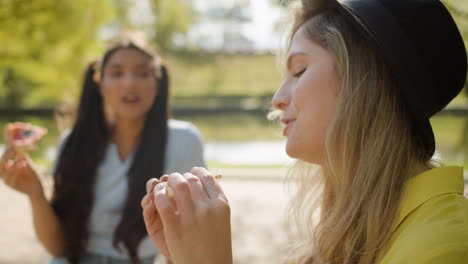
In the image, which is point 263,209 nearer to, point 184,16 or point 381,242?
point 381,242

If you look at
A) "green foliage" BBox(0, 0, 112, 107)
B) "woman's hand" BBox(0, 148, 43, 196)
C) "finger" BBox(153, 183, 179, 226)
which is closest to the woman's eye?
"finger" BBox(153, 183, 179, 226)

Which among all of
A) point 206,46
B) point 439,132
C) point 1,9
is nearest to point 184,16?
point 206,46

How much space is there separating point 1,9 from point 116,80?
7.26m

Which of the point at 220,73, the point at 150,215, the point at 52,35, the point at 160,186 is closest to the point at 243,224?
the point at 150,215

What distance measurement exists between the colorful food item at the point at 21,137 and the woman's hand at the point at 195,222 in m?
1.39

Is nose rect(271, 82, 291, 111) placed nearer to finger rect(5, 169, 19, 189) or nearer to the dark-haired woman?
the dark-haired woman

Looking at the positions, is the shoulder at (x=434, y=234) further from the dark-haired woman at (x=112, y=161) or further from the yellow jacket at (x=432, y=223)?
the dark-haired woman at (x=112, y=161)

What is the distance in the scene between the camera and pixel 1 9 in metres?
8.64

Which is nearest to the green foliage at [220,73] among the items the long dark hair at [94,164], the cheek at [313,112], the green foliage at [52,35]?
the green foliage at [52,35]

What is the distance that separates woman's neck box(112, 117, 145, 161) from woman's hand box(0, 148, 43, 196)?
1.94 feet

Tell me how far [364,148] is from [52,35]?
10.6 meters

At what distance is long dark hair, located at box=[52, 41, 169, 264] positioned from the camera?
251 cm

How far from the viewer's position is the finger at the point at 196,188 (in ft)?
3.78

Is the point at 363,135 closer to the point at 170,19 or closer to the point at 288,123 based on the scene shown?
the point at 288,123
